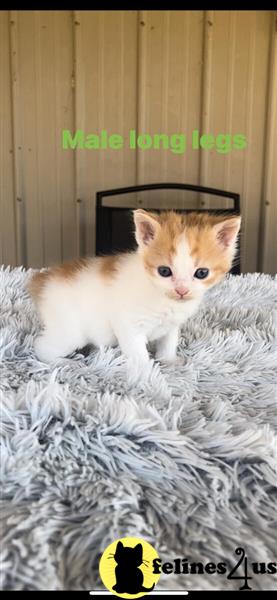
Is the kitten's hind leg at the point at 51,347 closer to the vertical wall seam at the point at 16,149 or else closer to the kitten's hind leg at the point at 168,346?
the kitten's hind leg at the point at 168,346

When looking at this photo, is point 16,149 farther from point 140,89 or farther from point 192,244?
point 192,244

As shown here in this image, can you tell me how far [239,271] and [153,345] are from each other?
122 centimetres

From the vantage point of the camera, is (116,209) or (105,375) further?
(116,209)

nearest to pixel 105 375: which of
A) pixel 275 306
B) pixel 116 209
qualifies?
pixel 275 306

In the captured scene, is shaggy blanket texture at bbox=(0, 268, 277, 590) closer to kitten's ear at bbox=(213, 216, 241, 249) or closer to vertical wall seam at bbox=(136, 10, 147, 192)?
kitten's ear at bbox=(213, 216, 241, 249)

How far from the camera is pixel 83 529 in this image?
0.31 meters

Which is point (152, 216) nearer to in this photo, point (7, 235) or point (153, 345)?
point (153, 345)

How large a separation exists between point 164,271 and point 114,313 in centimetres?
11

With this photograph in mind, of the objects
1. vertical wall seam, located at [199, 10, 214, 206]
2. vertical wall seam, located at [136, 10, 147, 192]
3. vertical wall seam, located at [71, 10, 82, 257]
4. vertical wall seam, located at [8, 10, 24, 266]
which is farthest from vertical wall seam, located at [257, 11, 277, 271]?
vertical wall seam, located at [8, 10, 24, 266]

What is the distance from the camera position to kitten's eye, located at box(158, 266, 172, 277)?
0.60 m

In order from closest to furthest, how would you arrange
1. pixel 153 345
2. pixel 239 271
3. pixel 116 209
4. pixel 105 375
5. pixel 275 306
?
1. pixel 105 375
2. pixel 153 345
3. pixel 275 306
4. pixel 116 209
5. pixel 239 271

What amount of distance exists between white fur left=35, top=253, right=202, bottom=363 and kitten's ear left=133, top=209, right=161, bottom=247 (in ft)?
0.16

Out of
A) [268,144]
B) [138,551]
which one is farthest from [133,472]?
[268,144]

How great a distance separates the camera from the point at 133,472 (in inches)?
14.9
